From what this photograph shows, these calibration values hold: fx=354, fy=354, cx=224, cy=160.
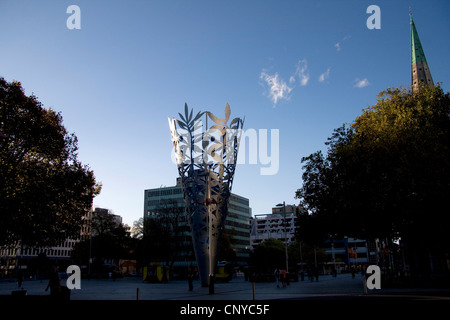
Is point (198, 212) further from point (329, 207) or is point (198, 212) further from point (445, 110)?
point (445, 110)

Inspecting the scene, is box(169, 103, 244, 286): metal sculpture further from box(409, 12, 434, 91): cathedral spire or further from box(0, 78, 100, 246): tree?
box(409, 12, 434, 91): cathedral spire

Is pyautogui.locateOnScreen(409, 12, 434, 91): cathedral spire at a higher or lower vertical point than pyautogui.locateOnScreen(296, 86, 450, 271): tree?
higher

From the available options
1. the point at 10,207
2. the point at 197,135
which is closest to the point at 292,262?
the point at 197,135

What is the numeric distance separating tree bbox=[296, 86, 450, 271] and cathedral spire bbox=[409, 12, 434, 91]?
133ft

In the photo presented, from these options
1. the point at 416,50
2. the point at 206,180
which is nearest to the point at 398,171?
the point at 206,180

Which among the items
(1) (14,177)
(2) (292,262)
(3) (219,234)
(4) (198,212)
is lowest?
(2) (292,262)

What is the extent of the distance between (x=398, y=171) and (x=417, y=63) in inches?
2000

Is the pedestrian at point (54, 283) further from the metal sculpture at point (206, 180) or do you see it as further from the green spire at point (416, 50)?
the green spire at point (416, 50)

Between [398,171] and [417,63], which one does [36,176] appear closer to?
[398,171]

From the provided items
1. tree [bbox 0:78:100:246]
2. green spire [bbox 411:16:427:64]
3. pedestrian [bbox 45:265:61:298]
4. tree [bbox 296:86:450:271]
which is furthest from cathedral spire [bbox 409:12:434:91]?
pedestrian [bbox 45:265:61:298]

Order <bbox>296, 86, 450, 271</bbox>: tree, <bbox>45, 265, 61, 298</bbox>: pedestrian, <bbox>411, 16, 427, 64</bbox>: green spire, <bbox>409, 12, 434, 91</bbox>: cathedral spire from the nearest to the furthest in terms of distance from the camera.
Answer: <bbox>45, 265, 61, 298</bbox>: pedestrian → <bbox>296, 86, 450, 271</bbox>: tree → <bbox>409, 12, 434, 91</bbox>: cathedral spire → <bbox>411, 16, 427, 64</bbox>: green spire

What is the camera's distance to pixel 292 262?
303ft

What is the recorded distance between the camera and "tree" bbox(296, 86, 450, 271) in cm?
2341
